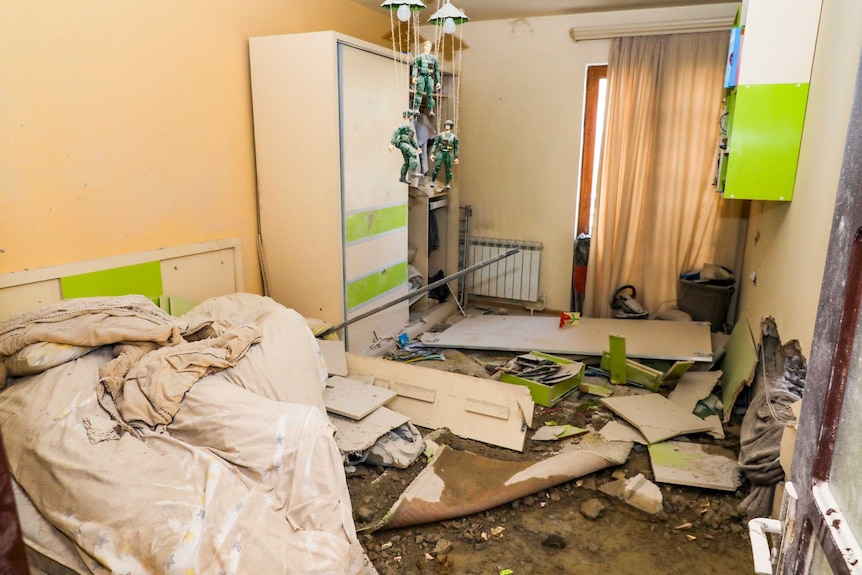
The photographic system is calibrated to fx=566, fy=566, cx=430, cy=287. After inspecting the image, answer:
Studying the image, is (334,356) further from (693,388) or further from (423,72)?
(693,388)

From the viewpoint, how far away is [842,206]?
2.57 ft

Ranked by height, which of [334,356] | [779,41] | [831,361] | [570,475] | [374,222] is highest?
[779,41]

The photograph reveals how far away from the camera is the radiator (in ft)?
15.9

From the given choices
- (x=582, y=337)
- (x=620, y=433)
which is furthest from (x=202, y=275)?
(x=582, y=337)

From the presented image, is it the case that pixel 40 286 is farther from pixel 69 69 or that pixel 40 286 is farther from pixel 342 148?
pixel 342 148

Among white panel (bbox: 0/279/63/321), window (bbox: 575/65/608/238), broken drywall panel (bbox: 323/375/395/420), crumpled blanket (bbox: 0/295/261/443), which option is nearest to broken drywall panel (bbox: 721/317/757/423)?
window (bbox: 575/65/608/238)

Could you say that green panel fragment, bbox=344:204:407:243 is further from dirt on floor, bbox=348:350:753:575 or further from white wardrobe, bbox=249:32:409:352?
dirt on floor, bbox=348:350:753:575

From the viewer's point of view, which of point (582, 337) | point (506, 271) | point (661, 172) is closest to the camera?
point (582, 337)

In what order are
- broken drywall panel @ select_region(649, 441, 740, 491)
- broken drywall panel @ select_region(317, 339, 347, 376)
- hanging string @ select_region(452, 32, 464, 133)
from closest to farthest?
broken drywall panel @ select_region(649, 441, 740, 491) < broken drywall panel @ select_region(317, 339, 347, 376) < hanging string @ select_region(452, 32, 464, 133)

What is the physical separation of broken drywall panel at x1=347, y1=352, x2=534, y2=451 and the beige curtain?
211 centimetres

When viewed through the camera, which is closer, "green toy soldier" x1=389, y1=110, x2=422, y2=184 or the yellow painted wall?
the yellow painted wall

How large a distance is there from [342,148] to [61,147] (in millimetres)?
1339

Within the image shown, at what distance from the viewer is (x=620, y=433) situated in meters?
2.81

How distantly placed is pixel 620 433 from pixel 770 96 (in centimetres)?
172
